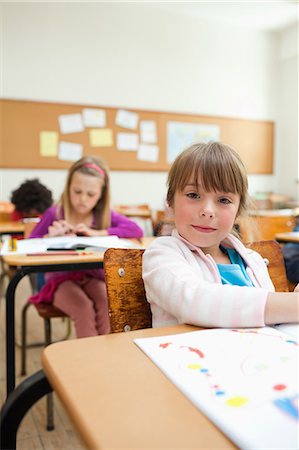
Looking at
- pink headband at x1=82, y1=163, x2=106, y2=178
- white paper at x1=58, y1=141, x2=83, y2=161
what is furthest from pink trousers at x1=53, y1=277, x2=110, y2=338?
white paper at x1=58, y1=141, x2=83, y2=161

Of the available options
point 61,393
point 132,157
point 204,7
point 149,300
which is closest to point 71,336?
point 149,300

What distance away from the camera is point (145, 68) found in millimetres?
5125

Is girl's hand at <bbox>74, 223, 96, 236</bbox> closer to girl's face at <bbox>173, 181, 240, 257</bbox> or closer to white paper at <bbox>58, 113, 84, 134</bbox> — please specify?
girl's face at <bbox>173, 181, 240, 257</bbox>

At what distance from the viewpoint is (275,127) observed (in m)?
6.04

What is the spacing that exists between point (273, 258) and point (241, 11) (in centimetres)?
471

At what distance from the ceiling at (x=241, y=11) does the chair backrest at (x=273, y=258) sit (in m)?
4.43

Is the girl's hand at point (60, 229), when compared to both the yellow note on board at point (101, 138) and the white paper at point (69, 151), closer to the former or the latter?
the white paper at point (69, 151)

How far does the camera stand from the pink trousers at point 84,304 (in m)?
1.79

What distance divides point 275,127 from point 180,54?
1664 millimetres

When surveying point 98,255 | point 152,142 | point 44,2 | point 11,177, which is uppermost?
point 44,2

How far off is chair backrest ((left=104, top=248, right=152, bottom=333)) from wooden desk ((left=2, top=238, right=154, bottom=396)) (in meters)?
0.52

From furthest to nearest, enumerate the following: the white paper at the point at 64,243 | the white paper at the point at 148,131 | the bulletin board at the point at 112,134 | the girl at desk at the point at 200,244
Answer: the white paper at the point at 148,131 → the bulletin board at the point at 112,134 → the white paper at the point at 64,243 → the girl at desk at the point at 200,244

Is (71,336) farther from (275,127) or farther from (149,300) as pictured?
(275,127)

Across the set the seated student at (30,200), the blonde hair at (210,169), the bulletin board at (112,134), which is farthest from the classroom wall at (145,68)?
the blonde hair at (210,169)
